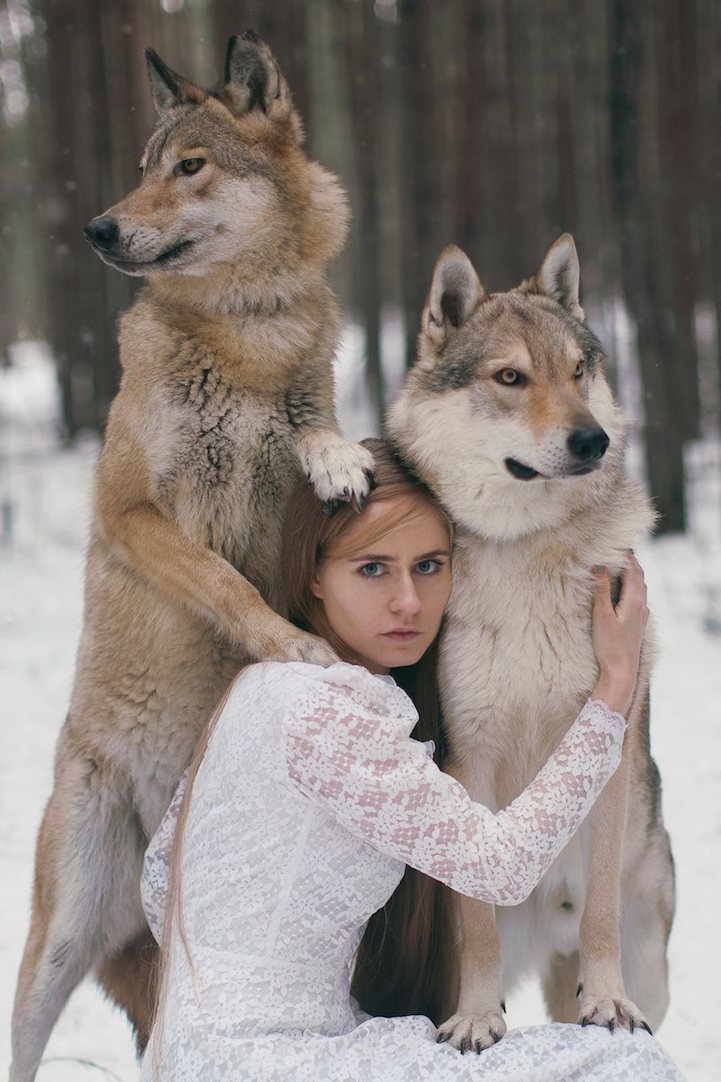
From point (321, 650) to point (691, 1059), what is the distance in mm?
2074

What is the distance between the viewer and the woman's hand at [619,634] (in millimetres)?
2684

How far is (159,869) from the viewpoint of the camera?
294 cm

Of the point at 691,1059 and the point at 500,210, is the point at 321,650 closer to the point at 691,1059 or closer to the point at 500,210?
the point at 691,1059

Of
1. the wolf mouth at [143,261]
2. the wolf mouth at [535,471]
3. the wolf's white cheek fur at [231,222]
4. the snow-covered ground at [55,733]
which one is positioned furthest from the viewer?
the snow-covered ground at [55,733]

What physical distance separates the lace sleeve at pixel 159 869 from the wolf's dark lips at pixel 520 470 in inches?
44.6

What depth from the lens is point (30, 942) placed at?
3.28 meters

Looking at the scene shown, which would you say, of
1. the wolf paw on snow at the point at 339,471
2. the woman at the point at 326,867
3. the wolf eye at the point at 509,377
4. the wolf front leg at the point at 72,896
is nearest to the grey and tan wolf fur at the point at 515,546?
the wolf eye at the point at 509,377

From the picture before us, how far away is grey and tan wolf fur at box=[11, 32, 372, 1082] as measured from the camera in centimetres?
321

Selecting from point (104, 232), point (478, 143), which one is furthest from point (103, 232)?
point (478, 143)

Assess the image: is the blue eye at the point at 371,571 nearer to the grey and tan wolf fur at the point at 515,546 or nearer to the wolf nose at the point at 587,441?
the grey and tan wolf fur at the point at 515,546

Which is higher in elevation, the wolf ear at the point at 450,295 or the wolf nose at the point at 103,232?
the wolf nose at the point at 103,232

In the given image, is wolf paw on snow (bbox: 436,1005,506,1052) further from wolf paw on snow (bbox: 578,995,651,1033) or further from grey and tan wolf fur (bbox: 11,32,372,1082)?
grey and tan wolf fur (bbox: 11,32,372,1082)

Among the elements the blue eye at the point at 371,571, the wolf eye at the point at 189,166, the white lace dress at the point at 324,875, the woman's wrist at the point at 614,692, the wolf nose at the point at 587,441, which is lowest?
the white lace dress at the point at 324,875

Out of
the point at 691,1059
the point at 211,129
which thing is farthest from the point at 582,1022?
the point at 211,129
